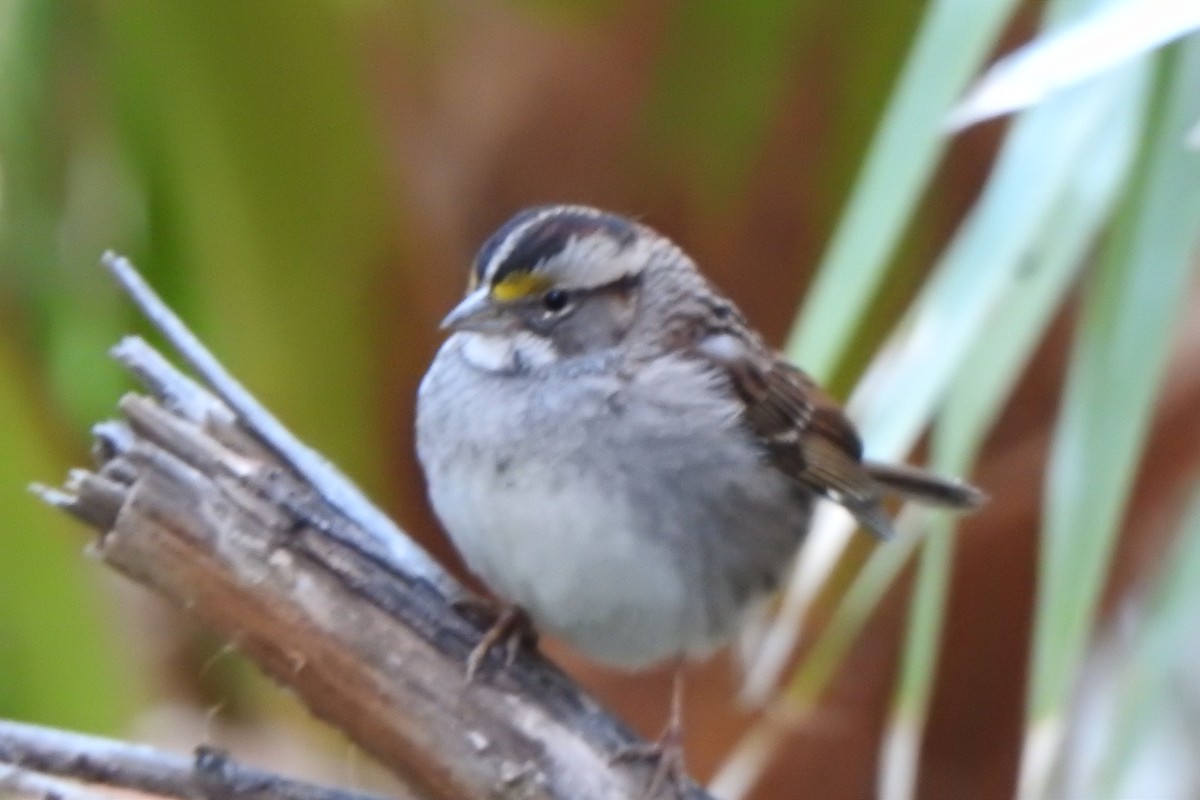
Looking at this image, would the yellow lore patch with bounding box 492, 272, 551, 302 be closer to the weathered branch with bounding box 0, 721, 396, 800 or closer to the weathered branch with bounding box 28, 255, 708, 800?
the weathered branch with bounding box 28, 255, 708, 800

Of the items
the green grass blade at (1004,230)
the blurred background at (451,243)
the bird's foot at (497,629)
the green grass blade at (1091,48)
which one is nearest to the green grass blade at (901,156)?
the green grass blade at (1004,230)

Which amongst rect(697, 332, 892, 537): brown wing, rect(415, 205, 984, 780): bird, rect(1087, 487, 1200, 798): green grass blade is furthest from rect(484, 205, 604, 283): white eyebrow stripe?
rect(1087, 487, 1200, 798): green grass blade

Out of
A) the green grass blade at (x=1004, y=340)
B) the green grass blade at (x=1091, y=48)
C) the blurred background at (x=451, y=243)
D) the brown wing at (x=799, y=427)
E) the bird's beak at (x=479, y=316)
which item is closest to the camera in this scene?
the green grass blade at (x=1091, y=48)

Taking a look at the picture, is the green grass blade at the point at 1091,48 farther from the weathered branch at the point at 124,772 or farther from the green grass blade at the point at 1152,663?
the weathered branch at the point at 124,772

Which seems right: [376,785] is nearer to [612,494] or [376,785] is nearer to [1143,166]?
[612,494]

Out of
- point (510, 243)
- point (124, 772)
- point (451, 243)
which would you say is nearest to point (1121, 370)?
point (510, 243)

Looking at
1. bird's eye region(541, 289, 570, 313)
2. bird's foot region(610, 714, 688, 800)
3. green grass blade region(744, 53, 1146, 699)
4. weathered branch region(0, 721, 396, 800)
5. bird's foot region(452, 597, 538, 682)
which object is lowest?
weathered branch region(0, 721, 396, 800)

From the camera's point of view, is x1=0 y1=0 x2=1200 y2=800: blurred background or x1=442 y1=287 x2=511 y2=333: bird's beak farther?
x1=0 y1=0 x2=1200 y2=800: blurred background
